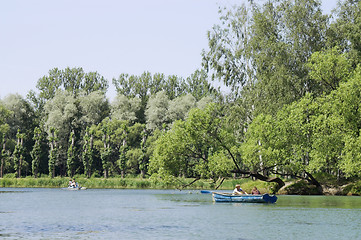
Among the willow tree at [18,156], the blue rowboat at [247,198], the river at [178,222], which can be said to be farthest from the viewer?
the willow tree at [18,156]

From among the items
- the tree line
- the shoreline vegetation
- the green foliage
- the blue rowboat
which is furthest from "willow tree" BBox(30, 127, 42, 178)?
the blue rowboat

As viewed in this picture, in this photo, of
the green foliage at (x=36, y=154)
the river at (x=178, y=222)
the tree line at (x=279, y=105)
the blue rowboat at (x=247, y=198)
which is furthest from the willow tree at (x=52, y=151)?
the blue rowboat at (x=247, y=198)

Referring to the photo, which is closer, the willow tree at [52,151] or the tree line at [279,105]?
the tree line at [279,105]

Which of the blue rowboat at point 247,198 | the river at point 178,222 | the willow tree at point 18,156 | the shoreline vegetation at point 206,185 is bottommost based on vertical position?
the river at point 178,222

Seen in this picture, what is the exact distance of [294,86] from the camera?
66375 mm

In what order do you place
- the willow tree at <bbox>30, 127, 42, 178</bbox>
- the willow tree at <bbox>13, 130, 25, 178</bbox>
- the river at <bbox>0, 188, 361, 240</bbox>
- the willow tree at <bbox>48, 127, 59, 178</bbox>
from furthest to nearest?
1. the willow tree at <bbox>30, 127, 42, 178</bbox>
2. the willow tree at <bbox>13, 130, 25, 178</bbox>
3. the willow tree at <bbox>48, 127, 59, 178</bbox>
4. the river at <bbox>0, 188, 361, 240</bbox>

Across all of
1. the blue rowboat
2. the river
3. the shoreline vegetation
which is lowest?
the river

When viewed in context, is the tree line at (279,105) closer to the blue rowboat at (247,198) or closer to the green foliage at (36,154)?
the blue rowboat at (247,198)

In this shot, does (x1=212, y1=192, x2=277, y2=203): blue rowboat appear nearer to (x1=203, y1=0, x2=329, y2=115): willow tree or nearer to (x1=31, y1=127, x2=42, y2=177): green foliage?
(x1=203, y1=0, x2=329, y2=115): willow tree

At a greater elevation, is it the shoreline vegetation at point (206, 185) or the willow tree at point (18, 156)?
the willow tree at point (18, 156)

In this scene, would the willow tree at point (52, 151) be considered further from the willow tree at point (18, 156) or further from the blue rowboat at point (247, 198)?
the blue rowboat at point (247, 198)

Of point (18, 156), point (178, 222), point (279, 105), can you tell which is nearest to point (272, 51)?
point (279, 105)

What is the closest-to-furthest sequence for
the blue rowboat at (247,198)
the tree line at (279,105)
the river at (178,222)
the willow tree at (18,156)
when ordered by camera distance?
the river at (178,222), the blue rowboat at (247,198), the tree line at (279,105), the willow tree at (18,156)

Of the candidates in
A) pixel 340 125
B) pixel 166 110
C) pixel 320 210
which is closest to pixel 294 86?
pixel 340 125
